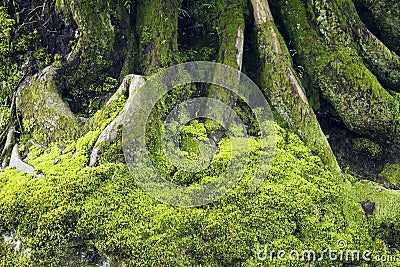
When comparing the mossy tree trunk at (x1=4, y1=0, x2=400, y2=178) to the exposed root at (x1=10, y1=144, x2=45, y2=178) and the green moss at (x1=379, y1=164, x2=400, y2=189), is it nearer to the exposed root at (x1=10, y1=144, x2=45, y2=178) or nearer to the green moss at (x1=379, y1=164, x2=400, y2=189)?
the green moss at (x1=379, y1=164, x2=400, y2=189)

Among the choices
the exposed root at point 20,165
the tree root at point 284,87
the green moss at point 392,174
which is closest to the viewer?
the exposed root at point 20,165

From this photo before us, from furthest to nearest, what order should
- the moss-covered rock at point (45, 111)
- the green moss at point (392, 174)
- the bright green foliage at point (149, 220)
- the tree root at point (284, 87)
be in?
the green moss at point (392, 174), the tree root at point (284, 87), the moss-covered rock at point (45, 111), the bright green foliage at point (149, 220)

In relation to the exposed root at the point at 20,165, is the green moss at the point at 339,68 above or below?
above

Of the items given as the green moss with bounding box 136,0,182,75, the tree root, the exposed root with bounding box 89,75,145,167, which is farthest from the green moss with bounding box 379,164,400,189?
the exposed root with bounding box 89,75,145,167

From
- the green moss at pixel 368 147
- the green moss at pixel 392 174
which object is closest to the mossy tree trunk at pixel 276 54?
the green moss at pixel 368 147

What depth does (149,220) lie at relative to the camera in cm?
413

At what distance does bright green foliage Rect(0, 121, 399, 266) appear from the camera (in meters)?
3.99

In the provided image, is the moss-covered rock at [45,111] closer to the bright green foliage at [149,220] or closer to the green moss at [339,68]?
the bright green foliage at [149,220]

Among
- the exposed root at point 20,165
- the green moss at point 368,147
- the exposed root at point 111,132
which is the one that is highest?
the exposed root at point 111,132

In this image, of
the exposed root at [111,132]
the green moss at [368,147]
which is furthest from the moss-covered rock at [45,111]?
the green moss at [368,147]

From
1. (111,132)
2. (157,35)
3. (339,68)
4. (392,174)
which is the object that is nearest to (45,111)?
(111,132)

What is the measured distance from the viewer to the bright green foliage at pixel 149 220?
399cm

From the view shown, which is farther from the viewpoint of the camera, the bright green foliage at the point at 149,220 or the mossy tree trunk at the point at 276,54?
the mossy tree trunk at the point at 276,54

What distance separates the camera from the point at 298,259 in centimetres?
419
